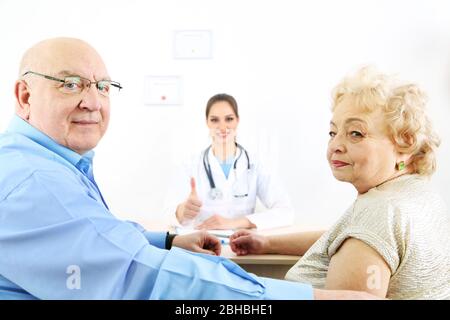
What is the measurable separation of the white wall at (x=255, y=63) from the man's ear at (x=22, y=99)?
941 mm

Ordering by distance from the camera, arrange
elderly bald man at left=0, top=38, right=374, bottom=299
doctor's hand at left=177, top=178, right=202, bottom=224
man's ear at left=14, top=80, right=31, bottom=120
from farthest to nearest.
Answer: doctor's hand at left=177, top=178, right=202, bottom=224 → man's ear at left=14, top=80, right=31, bottom=120 → elderly bald man at left=0, top=38, right=374, bottom=299

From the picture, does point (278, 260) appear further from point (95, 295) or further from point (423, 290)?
point (95, 295)

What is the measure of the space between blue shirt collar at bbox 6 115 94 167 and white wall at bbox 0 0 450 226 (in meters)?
0.98

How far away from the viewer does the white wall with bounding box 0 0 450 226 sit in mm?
1721

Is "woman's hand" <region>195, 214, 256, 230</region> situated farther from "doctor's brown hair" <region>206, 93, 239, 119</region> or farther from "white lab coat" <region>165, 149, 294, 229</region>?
"doctor's brown hair" <region>206, 93, 239, 119</region>

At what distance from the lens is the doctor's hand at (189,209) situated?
1.58 m

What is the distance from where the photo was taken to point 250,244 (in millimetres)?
1151

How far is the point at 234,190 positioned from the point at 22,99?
1.03m

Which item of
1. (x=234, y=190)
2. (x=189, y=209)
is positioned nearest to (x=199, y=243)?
(x=189, y=209)

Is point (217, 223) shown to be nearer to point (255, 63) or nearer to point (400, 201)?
point (255, 63)

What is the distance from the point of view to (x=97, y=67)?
83 centimetres

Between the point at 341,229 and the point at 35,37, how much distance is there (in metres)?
A: 1.44

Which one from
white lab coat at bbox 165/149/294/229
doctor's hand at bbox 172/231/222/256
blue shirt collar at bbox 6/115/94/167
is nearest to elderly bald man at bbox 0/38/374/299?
blue shirt collar at bbox 6/115/94/167

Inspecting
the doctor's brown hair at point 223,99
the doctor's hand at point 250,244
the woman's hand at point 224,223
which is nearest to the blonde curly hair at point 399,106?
the doctor's hand at point 250,244
